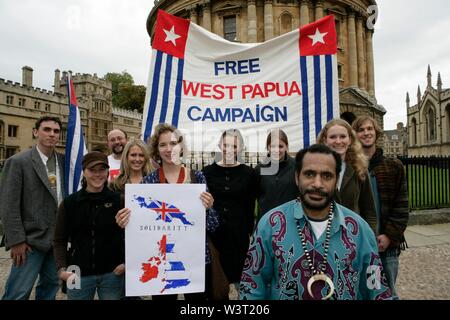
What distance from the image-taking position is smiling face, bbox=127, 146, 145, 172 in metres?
3.51

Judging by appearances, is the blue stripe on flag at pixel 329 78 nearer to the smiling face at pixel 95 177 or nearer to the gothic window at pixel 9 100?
the smiling face at pixel 95 177

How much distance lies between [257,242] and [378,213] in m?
2.01

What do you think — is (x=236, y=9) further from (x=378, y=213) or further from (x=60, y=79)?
(x=60, y=79)

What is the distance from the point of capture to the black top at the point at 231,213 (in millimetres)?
3051

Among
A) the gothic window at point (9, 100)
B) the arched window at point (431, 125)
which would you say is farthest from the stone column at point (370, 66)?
the gothic window at point (9, 100)

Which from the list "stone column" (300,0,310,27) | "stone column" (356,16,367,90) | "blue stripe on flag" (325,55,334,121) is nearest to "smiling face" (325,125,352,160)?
"blue stripe on flag" (325,55,334,121)

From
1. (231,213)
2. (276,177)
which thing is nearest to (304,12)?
(276,177)

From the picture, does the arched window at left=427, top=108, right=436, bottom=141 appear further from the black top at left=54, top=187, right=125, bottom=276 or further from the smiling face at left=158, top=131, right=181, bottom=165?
the black top at left=54, top=187, right=125, bottom=276

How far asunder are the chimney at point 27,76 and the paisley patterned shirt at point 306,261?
5634 cm

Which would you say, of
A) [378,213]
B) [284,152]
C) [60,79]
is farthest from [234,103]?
[60,79]

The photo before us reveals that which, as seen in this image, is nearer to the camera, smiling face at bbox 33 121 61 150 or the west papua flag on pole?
smiling face at bbox 33 121 61 150

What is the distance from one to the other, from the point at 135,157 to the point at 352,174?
7.65 feet

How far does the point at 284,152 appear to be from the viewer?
333cm
